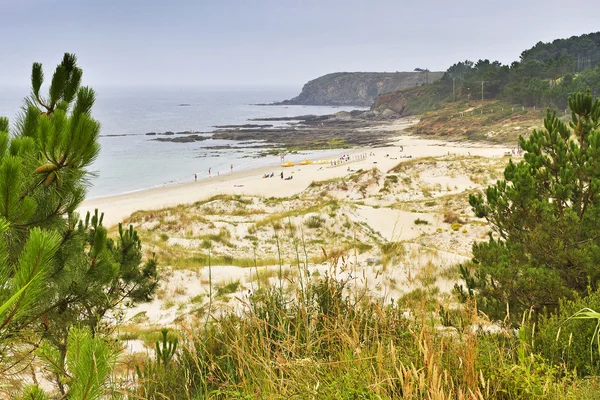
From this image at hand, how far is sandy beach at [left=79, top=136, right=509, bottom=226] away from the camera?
96.5 feet

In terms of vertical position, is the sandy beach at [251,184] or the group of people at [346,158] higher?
the group of people at [346,158]

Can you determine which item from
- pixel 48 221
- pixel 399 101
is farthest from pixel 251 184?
pixel 399 101

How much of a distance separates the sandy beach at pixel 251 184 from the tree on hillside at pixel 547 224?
21059 millimetres

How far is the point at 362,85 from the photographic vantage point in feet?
569

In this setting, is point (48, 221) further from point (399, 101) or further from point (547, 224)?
point (399, 101)

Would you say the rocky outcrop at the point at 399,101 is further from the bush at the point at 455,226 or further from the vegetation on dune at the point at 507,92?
the bush at the point at 455,226

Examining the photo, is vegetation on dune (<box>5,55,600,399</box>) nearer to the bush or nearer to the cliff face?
the bush

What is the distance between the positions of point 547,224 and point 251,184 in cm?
3050

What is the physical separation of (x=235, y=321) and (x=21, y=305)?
208cm

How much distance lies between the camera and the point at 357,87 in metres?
174

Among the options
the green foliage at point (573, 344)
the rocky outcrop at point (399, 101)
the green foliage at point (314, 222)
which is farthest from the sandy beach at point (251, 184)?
the rocky outcrop at point (399, 101)

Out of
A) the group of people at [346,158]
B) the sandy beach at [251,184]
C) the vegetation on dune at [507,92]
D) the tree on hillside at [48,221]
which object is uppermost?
the vegetation on dune at [507,92]

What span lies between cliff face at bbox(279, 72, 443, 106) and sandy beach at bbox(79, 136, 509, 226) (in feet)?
383

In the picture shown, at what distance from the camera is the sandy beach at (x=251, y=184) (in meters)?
29.4
